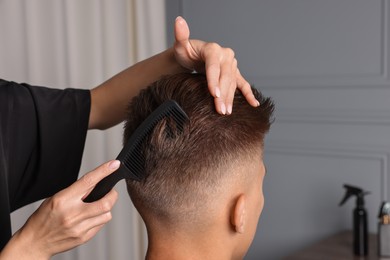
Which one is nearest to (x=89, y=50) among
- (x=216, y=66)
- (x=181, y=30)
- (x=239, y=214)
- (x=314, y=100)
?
(x=314, y=100)

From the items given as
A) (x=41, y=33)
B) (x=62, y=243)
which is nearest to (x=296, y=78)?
(x=41, y=33)

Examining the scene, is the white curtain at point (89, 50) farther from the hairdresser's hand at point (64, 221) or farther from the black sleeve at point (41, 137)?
the hairdresser's hand at point (64, 221)

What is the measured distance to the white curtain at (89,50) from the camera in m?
1.93

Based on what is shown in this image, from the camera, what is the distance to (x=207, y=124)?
103cm

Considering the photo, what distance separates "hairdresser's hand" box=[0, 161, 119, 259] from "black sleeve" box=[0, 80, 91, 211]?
1.44 feet

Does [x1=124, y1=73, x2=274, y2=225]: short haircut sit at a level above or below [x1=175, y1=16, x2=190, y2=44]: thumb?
below

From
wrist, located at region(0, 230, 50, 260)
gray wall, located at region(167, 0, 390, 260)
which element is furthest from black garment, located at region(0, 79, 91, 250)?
gray wall, located at region(167, 0, 390, 260)

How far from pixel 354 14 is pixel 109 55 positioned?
990 millimetres

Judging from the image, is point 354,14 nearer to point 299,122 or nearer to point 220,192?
point 299,122

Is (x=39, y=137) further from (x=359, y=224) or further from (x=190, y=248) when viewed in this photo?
(x=359, y=224)

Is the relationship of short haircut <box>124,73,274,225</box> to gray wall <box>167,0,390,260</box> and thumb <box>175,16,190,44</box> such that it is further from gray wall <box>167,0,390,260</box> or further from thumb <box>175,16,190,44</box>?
gray wall <box>167,0,390,260</box>

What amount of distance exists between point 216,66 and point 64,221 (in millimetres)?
394

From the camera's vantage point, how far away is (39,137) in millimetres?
1434

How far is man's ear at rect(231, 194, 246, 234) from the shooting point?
1034 mm
